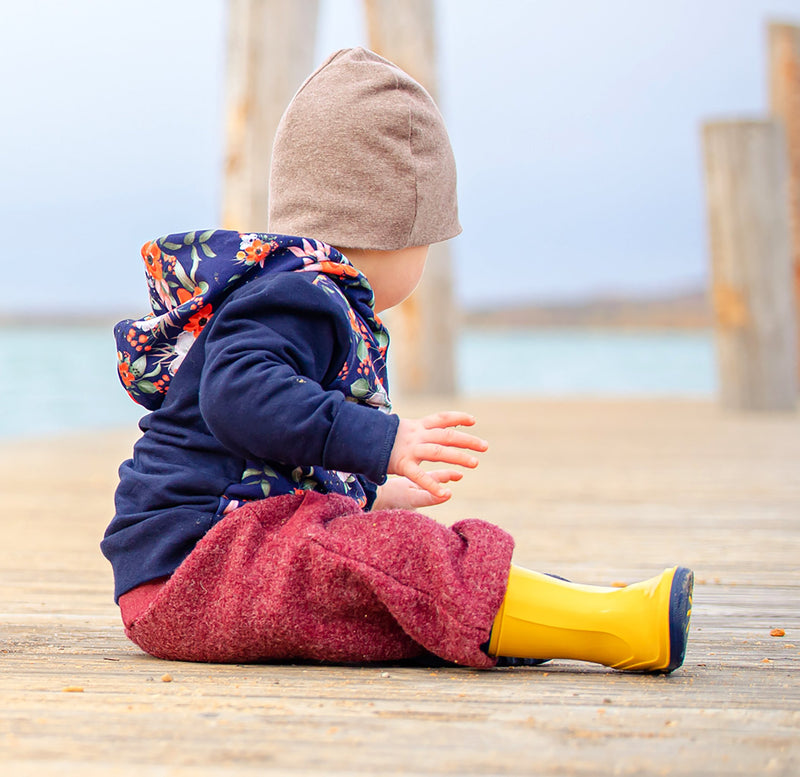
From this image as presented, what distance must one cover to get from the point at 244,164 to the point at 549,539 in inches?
133

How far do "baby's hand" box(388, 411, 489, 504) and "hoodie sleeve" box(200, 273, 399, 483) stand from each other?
14 millimetres

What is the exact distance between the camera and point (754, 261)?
575 cm

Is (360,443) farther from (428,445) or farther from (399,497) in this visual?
(399,497)

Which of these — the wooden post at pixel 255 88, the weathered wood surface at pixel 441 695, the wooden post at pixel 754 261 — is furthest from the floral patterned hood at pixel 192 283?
the wooden post at pixel 754 261

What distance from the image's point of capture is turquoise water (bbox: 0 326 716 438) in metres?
10.0

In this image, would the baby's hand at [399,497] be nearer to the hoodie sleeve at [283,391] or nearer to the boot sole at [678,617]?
the hoodie sleeve at [283,391]

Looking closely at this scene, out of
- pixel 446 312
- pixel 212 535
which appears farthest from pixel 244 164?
pixel 212 535

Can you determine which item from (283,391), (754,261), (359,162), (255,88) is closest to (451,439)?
(283,391)

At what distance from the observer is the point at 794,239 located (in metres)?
7.12

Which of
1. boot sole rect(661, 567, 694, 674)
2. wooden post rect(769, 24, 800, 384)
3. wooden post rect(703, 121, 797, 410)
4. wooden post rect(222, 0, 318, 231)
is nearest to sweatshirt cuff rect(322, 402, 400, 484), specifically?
boot sole rect(661, 567, 694, 674)

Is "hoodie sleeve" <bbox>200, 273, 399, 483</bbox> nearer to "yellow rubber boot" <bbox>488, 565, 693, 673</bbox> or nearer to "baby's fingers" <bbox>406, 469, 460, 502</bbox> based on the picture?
"baby's fingers" <bbox>406, 469, 460, 502</bbox>

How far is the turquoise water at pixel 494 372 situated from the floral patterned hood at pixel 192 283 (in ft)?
14.9

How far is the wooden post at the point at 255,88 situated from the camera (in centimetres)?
527

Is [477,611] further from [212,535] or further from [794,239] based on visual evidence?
[794,239]
